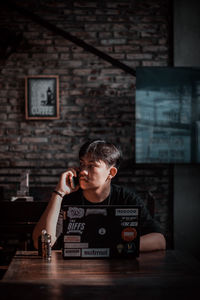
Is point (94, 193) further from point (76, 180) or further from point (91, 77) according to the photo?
point (91, 77)

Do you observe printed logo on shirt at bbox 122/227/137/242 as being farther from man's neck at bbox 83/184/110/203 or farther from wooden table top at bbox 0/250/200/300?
man's neck at bbox 83/184/110/203

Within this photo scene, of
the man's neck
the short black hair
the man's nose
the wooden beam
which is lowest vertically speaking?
the man's neck

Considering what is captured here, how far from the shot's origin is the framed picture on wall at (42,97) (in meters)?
3.70

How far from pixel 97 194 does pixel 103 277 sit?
2.37 feet

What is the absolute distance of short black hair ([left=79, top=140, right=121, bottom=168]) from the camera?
6.24ft

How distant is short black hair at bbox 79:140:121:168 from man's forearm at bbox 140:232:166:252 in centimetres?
49

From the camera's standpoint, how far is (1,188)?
365 cm

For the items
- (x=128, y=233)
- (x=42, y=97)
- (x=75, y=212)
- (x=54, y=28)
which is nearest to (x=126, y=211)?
(x=128, y=233)

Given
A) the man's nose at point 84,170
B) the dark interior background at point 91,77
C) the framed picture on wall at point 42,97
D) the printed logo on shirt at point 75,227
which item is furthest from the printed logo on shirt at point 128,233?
the framed picture on wall at point 42,97

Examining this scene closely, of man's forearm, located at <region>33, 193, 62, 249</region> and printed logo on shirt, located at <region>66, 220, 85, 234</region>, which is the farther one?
man's forearm, located at <region>33, 193, 62, 249</region>

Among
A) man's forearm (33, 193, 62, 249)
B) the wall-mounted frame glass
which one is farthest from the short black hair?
the wall-mounted frame glass

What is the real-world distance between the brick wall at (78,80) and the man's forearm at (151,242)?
2.08m

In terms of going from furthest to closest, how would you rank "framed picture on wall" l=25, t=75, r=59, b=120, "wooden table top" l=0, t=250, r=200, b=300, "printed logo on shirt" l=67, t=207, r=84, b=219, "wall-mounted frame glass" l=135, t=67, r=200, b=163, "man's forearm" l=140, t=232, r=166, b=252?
"framed picture on wall" l=25, t=75, r=59, b=120, "wall-mounted frame glass" l=135, t=67, r=200, b=163, "man's forearm" l=140, t=232, r=166, b=252, "printed logo on shirt" l=67, t=207, r=84, b=219, "wooden table top" l=0, t=250, r=200, b=300

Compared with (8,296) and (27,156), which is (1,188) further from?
(8,296)
